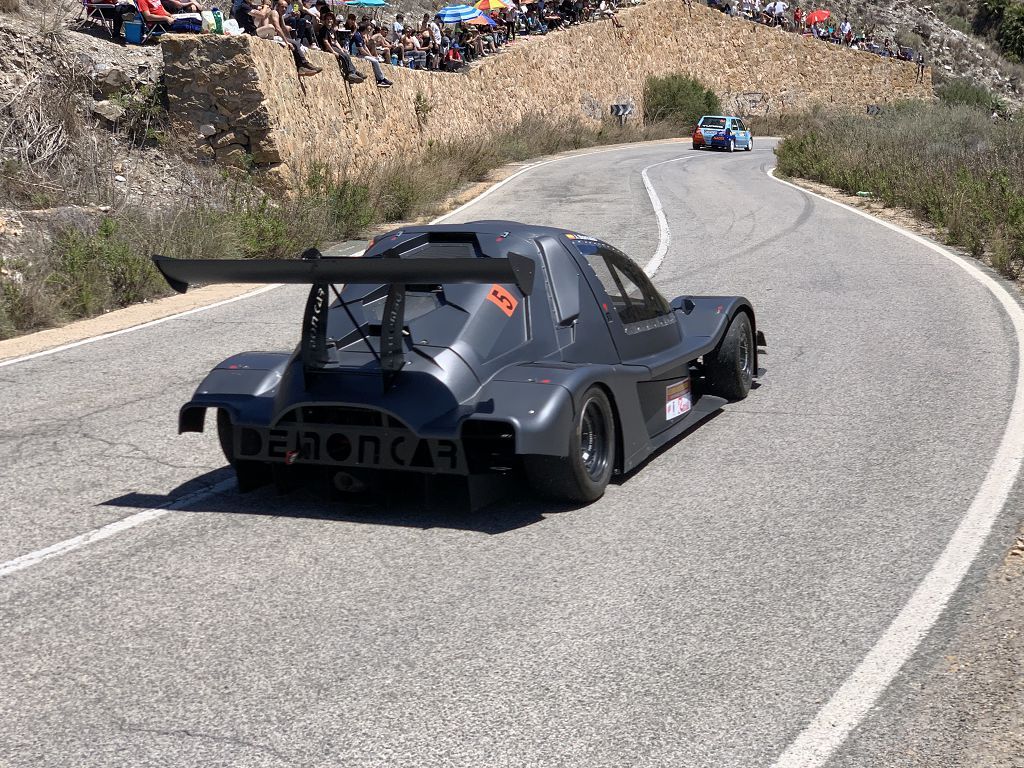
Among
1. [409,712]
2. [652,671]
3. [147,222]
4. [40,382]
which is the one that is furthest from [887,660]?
[147,222]

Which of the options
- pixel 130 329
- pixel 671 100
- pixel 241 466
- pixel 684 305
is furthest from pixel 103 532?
pixel 671 100

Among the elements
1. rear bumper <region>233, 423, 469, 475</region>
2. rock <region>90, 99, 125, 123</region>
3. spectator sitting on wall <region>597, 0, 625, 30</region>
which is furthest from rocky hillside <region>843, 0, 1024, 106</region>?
rear bumper <region>233, 423, 469, 475</region>

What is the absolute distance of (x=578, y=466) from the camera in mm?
6523

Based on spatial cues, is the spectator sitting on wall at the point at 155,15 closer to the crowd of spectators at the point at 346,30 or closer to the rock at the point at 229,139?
the crowd of spectators at the point at 346,30

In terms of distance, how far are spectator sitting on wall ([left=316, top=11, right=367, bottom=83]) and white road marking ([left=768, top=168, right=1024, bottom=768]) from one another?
22.0 m

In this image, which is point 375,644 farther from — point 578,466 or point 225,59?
point 225,59

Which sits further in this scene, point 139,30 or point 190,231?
point 139,30

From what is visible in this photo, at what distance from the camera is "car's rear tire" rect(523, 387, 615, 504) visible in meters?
6.47

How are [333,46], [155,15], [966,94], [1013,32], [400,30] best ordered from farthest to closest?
1. [1013,32]
2. [966,94]
3. [400,30]
4. [333,46]
5. [155,15]

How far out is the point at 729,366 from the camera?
915 cm

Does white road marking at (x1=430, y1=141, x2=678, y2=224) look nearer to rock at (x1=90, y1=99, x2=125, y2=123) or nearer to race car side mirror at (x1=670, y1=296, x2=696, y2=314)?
rock at (x1=90, y1=99, x2=125, y2=123)

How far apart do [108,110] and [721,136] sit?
3055 centimetres

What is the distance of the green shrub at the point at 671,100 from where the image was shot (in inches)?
2479

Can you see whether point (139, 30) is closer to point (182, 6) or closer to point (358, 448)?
point (182, 6)
